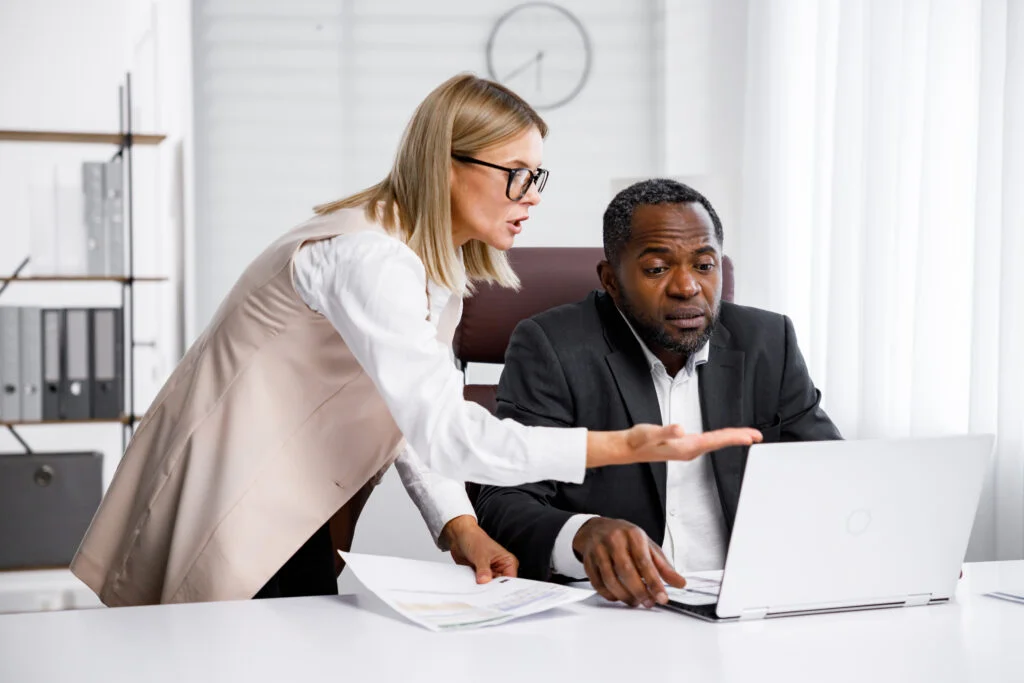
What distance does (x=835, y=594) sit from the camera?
1151mm

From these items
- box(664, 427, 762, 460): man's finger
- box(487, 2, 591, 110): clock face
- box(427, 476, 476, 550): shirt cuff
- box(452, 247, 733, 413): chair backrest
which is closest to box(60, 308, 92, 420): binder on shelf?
box(452, 247, 733, 413): chair backrest

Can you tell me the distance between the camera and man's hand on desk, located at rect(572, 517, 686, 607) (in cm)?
118

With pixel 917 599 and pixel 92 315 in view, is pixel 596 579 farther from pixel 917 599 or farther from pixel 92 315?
pixel 92 315

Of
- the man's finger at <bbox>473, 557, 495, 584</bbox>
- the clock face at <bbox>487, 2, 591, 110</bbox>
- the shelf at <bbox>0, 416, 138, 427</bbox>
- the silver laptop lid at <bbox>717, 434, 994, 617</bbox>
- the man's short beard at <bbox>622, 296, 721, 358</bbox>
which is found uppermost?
the clock face at <bbox>487, 2, 591, 110</bbox>

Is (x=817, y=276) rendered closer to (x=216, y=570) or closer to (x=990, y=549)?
(x=990, y=549)

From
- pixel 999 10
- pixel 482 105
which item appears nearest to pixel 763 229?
pixel 999 10

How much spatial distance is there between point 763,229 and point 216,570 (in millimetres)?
2973

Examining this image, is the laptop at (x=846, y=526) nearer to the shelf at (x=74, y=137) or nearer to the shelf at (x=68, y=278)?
the shelf at (x=68, y=278)

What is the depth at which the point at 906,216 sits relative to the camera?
9.73ft

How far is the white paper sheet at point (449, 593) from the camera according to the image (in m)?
1.13

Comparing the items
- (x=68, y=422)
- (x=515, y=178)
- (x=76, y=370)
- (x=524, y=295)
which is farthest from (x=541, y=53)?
(x=515, y=178)

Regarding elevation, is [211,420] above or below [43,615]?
above

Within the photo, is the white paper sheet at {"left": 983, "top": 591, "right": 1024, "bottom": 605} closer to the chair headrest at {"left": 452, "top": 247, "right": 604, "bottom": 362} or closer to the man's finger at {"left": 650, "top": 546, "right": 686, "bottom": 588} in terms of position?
Result: the man's finger at {"left": 650, "top": 546, "right": 686, "bottom": 588}

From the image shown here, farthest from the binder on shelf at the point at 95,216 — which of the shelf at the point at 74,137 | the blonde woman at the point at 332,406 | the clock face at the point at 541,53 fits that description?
the blonde woman at the point at 332,406
